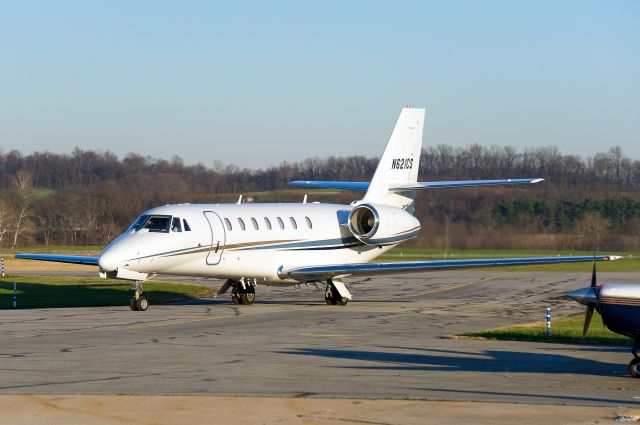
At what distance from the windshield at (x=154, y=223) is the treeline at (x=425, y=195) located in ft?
67.8

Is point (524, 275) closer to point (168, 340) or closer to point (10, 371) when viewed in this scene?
point (168, 340)

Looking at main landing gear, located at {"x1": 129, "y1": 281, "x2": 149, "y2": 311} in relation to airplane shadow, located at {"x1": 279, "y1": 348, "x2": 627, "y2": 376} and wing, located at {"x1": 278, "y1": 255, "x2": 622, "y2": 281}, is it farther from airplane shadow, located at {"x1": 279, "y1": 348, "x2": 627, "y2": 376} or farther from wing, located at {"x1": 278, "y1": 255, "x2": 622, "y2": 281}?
airplane shadow, located at {"x1": 279, "y1": 348, "x2": 627, "y2": 376}

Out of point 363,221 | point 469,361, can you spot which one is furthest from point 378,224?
point 469,361

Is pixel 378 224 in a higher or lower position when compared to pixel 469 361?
higher

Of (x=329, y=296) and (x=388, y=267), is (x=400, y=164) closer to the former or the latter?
(x=329, y=296)

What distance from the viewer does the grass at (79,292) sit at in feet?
114

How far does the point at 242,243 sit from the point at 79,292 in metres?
10.6

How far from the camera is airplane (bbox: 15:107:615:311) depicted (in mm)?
29141

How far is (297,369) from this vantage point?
1709 centimetres

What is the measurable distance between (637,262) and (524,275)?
12.2 m

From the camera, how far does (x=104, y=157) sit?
3782 inches

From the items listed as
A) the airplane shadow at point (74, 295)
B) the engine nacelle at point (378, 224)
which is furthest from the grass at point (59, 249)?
the engine nacelle at point (378, 224)

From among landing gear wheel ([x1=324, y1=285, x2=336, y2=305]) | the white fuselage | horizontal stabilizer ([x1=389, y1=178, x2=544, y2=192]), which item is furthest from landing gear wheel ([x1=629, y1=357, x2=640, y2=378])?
landing gear wheel ([x1=324, y1=285, x2=336, y2=305])

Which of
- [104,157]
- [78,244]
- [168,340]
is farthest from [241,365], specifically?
[104,157]
